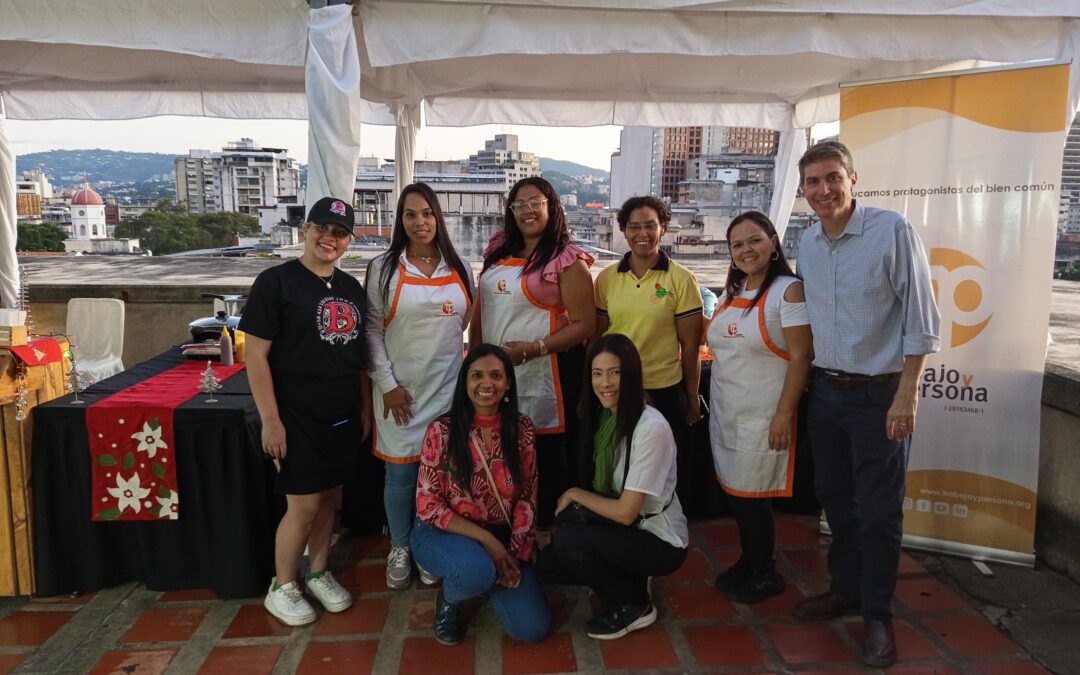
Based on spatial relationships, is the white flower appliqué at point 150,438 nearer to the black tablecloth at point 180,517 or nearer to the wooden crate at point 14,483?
the black tablecloth at point 180,517

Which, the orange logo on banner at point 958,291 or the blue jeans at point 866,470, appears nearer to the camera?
the blue jeans at point 866,470

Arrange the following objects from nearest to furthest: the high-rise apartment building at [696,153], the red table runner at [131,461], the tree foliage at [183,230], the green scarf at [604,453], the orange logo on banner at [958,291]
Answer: the green scarf at [604,453] → the red table runner at [131,461] → the orange logo on banner at [958,291] → the tree foliage at [183,230] → the high-rise apartment building at [696,153]

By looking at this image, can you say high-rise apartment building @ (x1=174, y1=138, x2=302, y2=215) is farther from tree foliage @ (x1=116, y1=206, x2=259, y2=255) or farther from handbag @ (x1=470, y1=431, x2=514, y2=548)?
handbag @ (x1=470, y1=431, x2=514, y2=548)

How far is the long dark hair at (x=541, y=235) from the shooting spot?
2494 millimetres

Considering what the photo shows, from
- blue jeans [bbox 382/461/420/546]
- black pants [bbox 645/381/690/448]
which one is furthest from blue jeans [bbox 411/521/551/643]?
black pants [bbox 645/381/690/448]

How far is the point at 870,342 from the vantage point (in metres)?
Answer: 2.02

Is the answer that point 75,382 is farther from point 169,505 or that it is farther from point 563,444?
point 563,444

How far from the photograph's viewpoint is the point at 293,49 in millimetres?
2637

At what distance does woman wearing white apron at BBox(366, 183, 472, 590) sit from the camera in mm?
2369

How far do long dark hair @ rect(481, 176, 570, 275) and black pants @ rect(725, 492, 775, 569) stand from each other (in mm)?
1083

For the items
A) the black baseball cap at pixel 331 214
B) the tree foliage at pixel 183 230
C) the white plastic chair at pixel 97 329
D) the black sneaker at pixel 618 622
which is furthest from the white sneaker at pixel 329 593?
the tree foliage at pixel 183 230

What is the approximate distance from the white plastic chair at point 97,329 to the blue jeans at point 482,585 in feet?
11.0

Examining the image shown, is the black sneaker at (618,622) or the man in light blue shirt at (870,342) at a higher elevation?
the man in light blue shirt at (870,342)

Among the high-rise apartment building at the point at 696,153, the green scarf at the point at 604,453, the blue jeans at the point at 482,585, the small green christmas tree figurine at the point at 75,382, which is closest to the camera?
the blue jeans at the point at 482,585
